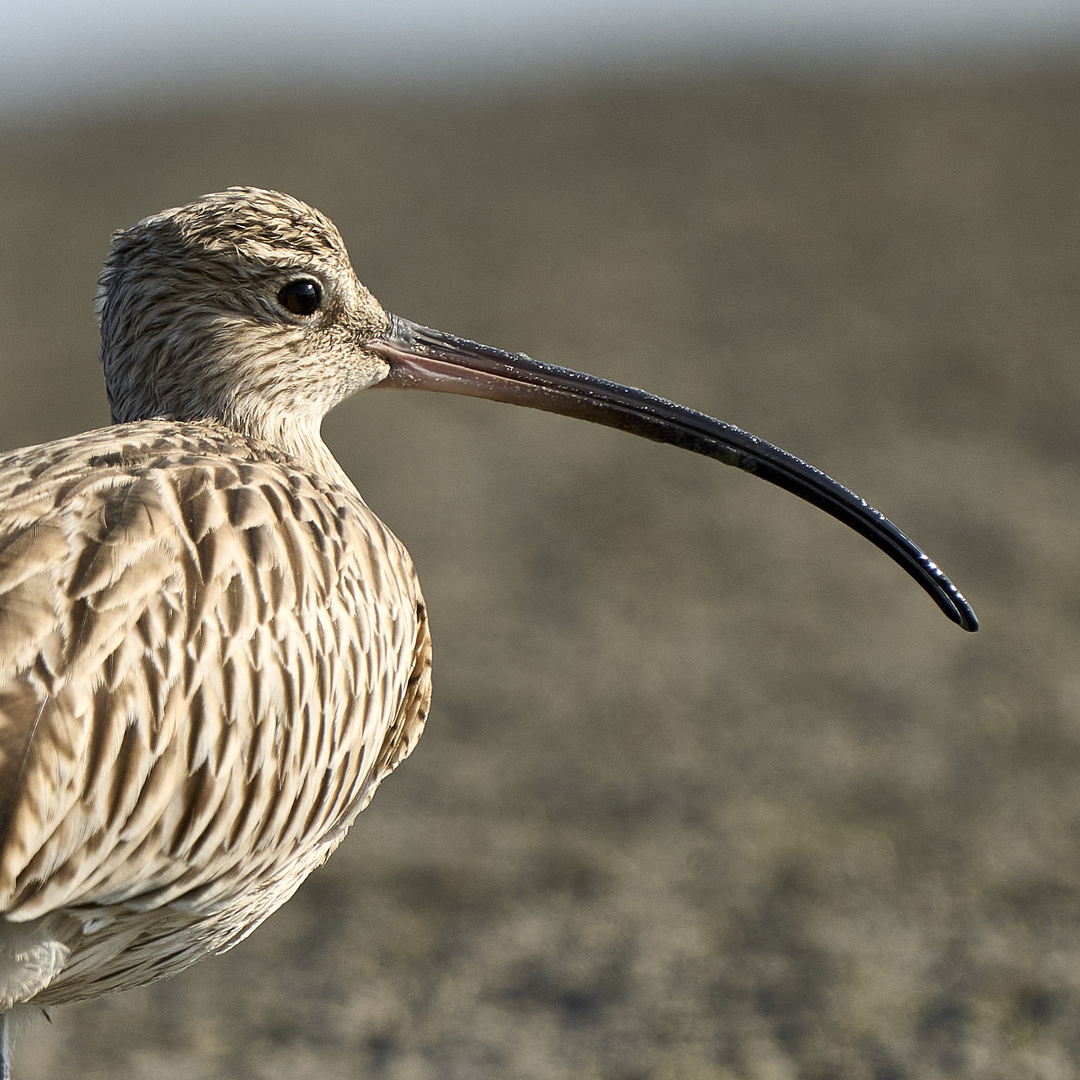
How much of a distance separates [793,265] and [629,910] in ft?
34.4

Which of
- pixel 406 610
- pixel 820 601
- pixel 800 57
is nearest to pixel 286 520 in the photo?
pixel 406 610

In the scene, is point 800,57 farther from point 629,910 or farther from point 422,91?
point 629,910

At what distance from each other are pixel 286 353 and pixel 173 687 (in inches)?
44.5

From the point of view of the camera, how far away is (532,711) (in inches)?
311

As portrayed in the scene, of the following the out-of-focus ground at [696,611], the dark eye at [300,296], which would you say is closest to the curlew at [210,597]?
the dark eye at [300,296]

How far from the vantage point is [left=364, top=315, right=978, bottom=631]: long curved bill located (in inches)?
155

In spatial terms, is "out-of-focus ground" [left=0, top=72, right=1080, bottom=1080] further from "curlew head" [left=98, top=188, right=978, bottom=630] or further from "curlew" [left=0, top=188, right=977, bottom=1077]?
"curlew head" [left=98, top=188, right=978, bottom=630]

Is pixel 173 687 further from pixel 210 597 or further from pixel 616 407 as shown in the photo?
pixel 616 407

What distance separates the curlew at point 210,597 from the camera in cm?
283

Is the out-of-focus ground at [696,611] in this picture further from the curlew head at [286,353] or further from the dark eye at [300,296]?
the dark eye at [300,296]

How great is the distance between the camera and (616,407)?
399cm

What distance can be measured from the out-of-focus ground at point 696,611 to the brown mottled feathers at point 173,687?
2119 millimetres

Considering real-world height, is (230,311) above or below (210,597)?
above

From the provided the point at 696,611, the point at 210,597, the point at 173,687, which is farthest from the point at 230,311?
the point at 696,611
